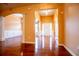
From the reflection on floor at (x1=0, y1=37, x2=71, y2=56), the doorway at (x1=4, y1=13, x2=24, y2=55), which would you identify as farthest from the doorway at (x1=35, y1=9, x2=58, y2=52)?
the doorway at (x1=4, y1=13, x2=24, y2=55)

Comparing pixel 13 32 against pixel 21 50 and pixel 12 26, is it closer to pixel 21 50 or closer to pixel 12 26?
pixel 12 26

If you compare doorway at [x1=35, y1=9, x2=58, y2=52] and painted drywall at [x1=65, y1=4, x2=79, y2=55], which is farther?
doorway at [x1=35, y1=9, x2=58, y2=52]

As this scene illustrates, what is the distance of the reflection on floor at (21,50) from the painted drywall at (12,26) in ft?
0.35

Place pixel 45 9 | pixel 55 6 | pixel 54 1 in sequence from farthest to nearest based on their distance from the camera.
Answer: pixel 45 9, pixel 55 6, pixel 54 1

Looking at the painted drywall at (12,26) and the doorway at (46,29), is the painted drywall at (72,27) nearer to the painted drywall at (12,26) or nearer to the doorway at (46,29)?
the doorway at (46,29)

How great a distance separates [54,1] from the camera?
7.11 feet

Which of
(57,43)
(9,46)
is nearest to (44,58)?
(57,43)

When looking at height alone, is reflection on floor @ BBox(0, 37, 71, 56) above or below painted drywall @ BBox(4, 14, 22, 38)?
below

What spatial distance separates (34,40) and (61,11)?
2.67 ft

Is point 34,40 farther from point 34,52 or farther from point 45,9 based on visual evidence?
point 45,9

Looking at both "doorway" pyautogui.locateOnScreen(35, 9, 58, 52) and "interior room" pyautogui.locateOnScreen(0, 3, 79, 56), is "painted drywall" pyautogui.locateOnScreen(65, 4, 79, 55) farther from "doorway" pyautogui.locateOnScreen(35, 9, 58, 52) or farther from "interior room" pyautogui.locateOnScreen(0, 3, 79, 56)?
"doorway" pyautogui.locateOnScreen(35, 9, 58, 52)

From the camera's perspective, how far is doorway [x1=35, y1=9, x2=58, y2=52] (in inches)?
102

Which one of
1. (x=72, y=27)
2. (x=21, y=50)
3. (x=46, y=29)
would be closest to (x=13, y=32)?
(x=21, y=50)

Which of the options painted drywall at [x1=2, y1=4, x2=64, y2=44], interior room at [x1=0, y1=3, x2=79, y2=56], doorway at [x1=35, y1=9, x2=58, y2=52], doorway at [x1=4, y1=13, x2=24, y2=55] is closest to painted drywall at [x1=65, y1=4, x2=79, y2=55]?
interior room at [x1=0, y1=3, x2=79, y2=56]
